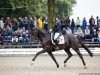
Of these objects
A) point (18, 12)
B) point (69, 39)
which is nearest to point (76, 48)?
point (69, 39)

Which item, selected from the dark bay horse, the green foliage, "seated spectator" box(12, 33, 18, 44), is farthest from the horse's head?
the green foliage

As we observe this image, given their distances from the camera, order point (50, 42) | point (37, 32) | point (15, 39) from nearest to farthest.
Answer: point (37, 32) < point (50, 42) < point (15, 39)

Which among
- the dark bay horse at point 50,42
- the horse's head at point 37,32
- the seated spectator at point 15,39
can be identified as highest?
the horse's head at point 37,32

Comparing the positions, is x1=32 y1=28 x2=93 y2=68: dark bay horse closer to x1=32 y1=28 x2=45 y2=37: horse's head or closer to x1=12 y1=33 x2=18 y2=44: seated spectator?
x1=32 y1=28 x2=45 y2=37: horse's head

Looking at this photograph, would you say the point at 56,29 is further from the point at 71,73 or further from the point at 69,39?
the point at 71,73

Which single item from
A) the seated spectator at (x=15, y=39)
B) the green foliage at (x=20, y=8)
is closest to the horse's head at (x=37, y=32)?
the seated spectator at (x=15, y=39)

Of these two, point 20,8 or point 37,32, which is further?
point 20,8

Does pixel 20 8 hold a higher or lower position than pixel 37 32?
lower

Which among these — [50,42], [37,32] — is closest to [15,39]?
[50,42]

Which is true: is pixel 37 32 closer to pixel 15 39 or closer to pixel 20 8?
pixel 15 39

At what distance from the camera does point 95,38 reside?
112 feet

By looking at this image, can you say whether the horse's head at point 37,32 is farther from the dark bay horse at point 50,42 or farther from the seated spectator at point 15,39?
the seated spectator at point 15,39

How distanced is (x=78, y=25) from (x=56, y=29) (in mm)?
9188

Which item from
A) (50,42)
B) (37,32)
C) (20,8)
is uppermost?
(37,32)
